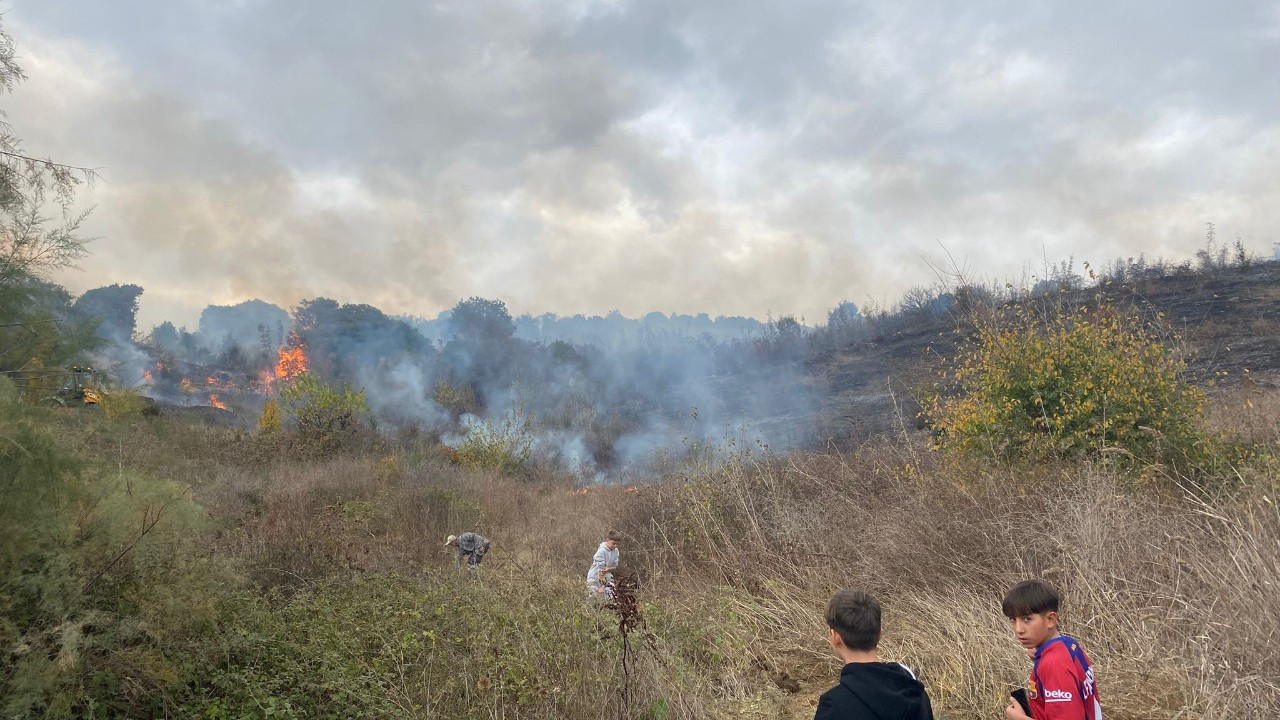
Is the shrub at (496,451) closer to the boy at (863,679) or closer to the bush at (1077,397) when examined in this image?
the bush at (1077,397)

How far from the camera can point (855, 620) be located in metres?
2.61

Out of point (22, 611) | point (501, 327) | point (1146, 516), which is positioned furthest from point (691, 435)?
point (501, 327)

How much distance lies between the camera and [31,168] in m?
5.88

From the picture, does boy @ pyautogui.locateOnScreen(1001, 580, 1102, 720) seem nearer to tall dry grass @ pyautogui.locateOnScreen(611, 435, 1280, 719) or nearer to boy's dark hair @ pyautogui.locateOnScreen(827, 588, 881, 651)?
boy's dark hair @ pyautogui.locateOnScreen(827, 588, 881, 651)

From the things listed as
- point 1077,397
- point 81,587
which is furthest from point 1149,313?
point 81,587

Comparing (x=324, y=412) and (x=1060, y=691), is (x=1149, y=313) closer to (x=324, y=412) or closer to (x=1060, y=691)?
(x=1060, y=691)

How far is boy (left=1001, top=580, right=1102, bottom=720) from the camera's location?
9.04 ft

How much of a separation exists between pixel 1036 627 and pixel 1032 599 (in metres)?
0.15

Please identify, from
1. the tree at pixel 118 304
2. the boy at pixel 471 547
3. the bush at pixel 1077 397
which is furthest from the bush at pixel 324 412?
the tree at pixel 118 304

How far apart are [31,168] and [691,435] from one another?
2420 centimetres

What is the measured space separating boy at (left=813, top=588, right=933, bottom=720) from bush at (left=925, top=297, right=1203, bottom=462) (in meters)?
5.86

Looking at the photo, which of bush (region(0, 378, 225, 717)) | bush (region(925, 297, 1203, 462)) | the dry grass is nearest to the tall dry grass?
the dry grass

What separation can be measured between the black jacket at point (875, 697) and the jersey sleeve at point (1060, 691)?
2.15 feet

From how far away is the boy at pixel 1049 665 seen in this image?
276 centimetres
